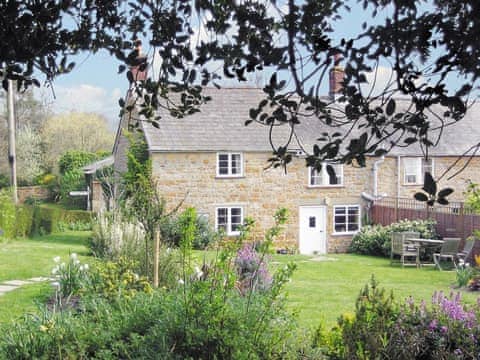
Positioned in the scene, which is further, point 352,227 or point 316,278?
point 352,227

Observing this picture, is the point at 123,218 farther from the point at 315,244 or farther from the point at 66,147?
the point at 66,147

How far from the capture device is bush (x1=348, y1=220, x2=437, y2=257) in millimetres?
21094

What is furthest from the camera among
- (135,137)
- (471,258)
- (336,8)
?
(135,137)

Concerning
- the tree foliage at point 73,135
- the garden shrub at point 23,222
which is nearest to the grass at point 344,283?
the garden shrub at point 23,222

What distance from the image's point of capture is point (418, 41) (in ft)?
6.73

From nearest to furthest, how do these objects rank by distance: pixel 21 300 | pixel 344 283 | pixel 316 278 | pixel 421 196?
pixel 421 196 < pixel 21 300 < pixel 344 283 < pixel 316 278

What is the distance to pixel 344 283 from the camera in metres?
14.1

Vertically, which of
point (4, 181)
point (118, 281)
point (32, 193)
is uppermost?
point (4, 181)

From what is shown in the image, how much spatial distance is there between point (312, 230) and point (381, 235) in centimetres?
267

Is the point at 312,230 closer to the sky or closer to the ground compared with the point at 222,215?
closer to the ground

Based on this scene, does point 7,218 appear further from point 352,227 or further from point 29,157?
point 29,157

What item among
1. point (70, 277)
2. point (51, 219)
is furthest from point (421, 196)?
point (51, 219)

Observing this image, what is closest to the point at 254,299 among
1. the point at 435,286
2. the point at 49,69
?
the point at 49,69

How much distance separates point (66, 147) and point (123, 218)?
30.6m
